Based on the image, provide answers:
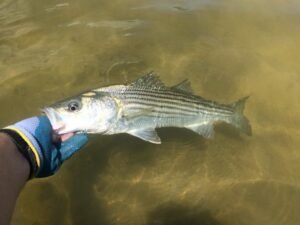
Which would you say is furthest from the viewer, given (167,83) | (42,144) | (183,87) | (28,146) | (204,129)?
(167,83)

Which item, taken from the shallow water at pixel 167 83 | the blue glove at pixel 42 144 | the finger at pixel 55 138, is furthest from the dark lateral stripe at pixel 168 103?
the shallow water at pixel 167 83

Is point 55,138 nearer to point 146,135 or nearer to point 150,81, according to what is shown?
point 146,135

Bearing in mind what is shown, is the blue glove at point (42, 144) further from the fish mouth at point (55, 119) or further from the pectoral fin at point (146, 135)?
the pectoral fin at point (146, 135)

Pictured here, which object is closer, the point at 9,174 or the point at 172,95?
the point at 9,174

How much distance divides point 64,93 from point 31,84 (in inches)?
21.2

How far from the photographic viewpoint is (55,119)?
170 inches

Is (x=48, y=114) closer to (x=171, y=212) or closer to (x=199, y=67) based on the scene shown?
(x=171, y=212)

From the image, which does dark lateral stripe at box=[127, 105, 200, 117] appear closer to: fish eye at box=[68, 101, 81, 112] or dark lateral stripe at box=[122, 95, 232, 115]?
dark lateral stripe at box=[122, 95, 232, 115]

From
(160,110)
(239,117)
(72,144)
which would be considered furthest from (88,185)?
(239,117)

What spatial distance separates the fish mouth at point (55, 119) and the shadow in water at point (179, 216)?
152cm

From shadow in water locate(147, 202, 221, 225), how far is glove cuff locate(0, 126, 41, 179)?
1.54 metres

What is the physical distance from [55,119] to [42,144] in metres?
0.27

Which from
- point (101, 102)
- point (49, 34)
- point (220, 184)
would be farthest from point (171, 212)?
point (49, 34)

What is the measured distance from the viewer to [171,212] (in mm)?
5098
